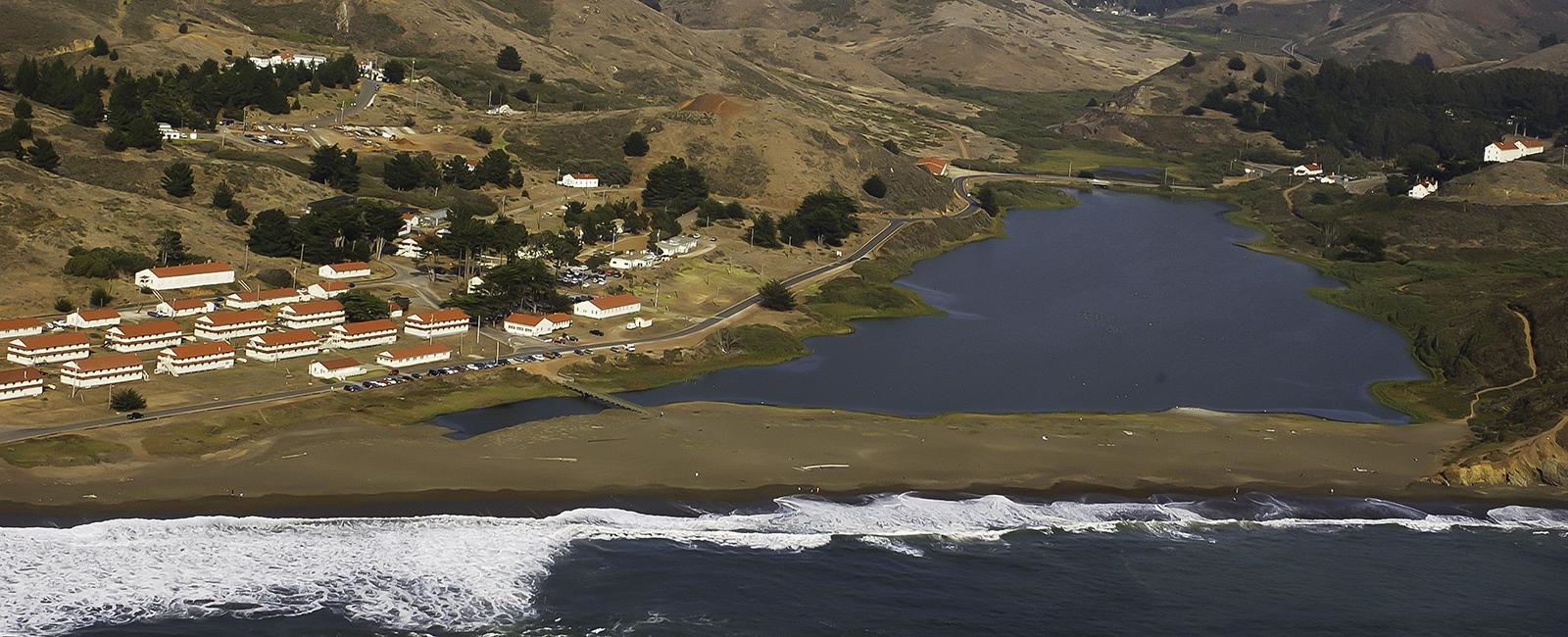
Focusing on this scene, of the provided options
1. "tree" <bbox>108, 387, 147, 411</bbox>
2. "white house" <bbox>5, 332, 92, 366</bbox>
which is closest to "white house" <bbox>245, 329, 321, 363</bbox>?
"white house" <bbox>5, 332, 92, 366</bbox>

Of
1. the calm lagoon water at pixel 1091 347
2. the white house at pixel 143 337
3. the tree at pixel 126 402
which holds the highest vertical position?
the white house at pixel 143 337

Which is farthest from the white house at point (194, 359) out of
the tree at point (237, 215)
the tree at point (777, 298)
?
the tree at point (777, 298)

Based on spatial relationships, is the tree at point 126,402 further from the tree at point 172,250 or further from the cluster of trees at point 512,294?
the tree at point 172,250

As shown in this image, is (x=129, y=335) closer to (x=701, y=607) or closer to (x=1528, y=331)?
(x=701, y=607)

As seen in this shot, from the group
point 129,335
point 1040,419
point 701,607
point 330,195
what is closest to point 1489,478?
point 1040,419

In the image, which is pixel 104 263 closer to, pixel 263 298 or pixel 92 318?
pixel 92 318

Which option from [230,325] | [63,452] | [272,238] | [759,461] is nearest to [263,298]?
[230,325]

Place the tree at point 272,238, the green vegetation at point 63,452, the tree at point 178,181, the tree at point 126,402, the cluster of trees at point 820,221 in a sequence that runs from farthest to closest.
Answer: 1. the cluster of trees at point 820,221
2. the tree at point 178,181
3. the tree at point 272,238
4. the tree at point 126,402
5. the green vegetation at point 63,452
